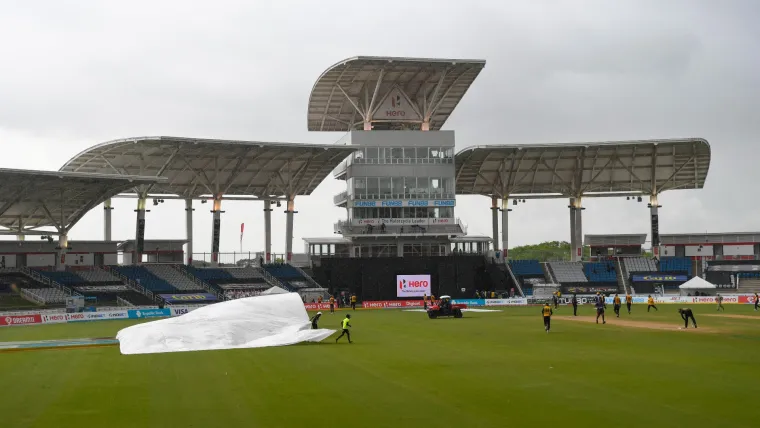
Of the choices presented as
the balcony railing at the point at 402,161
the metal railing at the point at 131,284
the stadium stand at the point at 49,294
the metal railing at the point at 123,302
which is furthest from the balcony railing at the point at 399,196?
the stadium stand at the point at 49,294

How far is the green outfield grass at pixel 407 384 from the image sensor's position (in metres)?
18.0

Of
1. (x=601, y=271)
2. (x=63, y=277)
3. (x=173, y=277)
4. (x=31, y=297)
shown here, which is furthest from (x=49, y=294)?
(x=601, y=271)

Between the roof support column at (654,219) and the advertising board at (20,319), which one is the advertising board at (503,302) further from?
the advertising board at (20,319)

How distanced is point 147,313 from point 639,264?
60.8 m

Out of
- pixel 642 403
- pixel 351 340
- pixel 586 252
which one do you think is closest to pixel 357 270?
pixel 351 340

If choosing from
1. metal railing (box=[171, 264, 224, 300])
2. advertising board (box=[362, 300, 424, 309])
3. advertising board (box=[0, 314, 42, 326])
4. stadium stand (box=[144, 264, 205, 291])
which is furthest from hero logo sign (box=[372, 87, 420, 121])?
advertising board (box=[0, 314, 42, 326])

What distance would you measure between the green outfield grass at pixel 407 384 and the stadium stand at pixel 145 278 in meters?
46.7

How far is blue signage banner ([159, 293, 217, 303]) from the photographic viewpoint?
262 ft

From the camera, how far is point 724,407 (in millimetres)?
18625

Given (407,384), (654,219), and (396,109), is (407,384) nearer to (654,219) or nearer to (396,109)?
(396,109)

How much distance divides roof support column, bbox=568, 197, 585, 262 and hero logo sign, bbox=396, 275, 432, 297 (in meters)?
20.9

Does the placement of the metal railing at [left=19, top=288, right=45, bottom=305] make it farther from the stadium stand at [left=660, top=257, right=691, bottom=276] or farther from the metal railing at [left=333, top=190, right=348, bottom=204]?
the stadium stand at [left=660, top=257, right=691, bottom=276]

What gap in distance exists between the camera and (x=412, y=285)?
3573 inches

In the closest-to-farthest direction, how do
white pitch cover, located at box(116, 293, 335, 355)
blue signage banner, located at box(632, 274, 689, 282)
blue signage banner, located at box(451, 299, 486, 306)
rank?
white pitch cover, located at box(116, 293, 335, 355)
blue signage banner, located at box(451, 299, 486, 306)
blue signage banner, located at box(632, 274, 689, 282)
